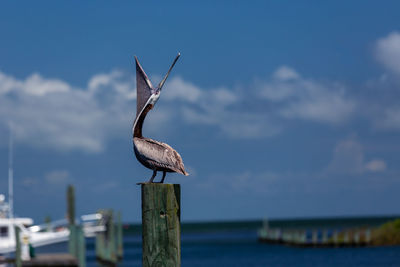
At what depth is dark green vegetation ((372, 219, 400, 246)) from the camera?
221ft

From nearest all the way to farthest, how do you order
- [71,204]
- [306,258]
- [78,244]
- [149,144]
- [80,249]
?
[149,144] < [80,249] < [78,244] < [71,204] < [306,258]

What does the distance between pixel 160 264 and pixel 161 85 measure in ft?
5.27

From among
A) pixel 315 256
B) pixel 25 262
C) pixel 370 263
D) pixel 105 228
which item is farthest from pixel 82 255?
pixel 315 256

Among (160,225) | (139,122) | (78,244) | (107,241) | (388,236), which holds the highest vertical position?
(139,122)

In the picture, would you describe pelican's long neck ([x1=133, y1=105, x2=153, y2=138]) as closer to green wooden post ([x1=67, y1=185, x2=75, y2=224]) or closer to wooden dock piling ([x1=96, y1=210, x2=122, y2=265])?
green wooden post ([x1=67, y1=185, x2=75, y2=224])

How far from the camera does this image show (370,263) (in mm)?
51938

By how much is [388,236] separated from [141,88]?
64.8m

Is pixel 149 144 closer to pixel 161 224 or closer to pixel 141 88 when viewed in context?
pixel 141 88

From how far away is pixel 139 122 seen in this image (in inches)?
280

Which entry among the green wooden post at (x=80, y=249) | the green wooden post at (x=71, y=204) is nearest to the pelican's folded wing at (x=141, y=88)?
the green wooden post at (x=80, y=249)

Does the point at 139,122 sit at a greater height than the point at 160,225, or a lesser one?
greater

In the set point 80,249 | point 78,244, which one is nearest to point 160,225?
point 80,249

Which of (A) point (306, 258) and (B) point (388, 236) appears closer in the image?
(A) point (306, 258)

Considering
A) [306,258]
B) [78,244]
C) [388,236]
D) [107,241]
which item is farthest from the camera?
[388,236]
